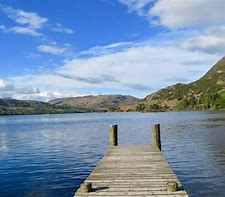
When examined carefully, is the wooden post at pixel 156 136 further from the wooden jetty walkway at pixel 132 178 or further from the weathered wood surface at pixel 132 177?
the weathered wood surface at pixel 132 177

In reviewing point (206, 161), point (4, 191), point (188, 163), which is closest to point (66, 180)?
point (4, 191)

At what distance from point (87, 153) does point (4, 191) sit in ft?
66.0

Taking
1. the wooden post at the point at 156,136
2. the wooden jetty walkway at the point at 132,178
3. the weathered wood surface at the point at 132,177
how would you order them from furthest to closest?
the wooden post at the point at 156,136, the weathered wood surface at the point at 132,177, the wooden jetty walkway at the point at 132,178

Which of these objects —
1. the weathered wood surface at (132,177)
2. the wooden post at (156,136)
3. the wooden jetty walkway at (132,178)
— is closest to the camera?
the wooden jetty walkway at (132,178)

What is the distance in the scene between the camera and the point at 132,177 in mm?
17688

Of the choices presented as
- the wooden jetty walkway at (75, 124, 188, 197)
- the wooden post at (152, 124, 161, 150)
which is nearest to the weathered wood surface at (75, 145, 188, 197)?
the wooden jetty walkway at (75, 124, 188, 197)

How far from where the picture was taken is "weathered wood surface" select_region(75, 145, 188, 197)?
14484mm

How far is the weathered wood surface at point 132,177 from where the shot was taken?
47.5ft

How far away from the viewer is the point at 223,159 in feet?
128

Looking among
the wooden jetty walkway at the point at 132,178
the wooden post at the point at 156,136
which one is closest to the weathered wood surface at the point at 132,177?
the wooden jetty walkway at the point at 132,178

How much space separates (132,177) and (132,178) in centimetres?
27

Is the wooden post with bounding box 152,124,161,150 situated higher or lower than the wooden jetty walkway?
higher

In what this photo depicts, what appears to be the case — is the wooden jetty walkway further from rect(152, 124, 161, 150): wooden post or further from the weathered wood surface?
rect(152, 124, 161, 150): wooden post

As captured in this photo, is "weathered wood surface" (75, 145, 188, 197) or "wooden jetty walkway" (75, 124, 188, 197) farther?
"weathered wood surface" (75, 145, 188, 197)
